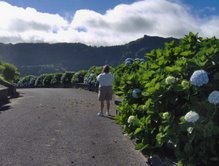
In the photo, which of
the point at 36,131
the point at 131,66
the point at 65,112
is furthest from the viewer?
the point at 65,112

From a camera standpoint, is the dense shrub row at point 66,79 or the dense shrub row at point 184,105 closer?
the dense shrub row at point 184,105

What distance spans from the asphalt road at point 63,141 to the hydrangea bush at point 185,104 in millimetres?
823

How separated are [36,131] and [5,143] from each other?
70.6 inches

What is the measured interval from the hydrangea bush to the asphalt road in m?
0.82

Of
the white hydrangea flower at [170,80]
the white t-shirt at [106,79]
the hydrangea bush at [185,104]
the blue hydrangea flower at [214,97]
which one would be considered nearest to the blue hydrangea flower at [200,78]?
the hydrangea bush at [185,104]

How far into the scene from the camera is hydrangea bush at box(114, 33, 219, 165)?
270 inches

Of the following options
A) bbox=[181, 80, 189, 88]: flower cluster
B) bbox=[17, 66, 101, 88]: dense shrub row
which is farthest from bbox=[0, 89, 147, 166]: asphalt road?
bbox=[17, 66, 101, 88]: dense shrub row

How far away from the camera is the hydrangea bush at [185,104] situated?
6.86m

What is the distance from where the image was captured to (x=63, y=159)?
9078 mm

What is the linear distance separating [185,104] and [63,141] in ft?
13.9

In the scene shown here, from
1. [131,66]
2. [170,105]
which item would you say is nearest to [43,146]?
[170,105]

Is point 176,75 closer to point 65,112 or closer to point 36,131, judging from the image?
point 36,131

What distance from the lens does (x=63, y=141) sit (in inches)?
432

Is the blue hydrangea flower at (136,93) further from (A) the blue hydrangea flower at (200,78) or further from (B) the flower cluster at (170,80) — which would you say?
(A) the blue hydrangea flower at (200,78)
